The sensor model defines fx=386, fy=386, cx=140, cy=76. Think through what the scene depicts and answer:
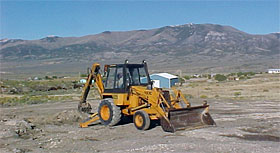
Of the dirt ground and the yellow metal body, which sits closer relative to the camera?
the dirt ground

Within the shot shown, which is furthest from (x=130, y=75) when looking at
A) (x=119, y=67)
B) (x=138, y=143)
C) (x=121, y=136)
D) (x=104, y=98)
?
(x=138, y=143)

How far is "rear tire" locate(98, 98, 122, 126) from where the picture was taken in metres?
15.2

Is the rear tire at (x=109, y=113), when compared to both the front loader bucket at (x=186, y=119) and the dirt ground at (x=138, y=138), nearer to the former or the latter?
the dirt ground at (x=138, y=138)

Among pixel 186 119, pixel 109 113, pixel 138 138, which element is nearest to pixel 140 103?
pixel 109 113

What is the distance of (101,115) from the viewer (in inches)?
623

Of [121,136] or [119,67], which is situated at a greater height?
[119,67]

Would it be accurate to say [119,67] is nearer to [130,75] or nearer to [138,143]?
[130,75]

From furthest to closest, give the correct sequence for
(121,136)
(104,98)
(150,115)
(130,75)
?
(104,98) → (130,75) → (150,115) → (121,136)

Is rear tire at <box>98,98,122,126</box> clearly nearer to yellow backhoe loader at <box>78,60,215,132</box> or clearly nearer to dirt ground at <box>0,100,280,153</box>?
yellow backhoe loader at <box>78,60,215,132</box>

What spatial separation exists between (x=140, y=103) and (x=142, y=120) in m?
0.96

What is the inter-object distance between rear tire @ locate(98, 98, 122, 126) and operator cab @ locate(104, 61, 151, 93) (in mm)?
593

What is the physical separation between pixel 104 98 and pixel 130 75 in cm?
179

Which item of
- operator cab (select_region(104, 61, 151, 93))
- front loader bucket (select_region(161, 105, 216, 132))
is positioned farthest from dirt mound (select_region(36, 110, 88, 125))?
front loader bucket (select_region(161, 105, 216, 132))

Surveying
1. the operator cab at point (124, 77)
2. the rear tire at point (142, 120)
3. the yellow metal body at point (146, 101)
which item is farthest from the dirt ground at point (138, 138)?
the operator cab at point (124, 77)
